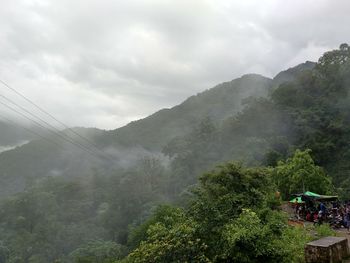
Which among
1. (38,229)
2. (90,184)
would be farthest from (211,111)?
(38,229)

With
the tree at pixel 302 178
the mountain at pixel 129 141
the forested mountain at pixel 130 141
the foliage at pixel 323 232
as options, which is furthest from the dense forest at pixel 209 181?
the mountain at pixel 129 141

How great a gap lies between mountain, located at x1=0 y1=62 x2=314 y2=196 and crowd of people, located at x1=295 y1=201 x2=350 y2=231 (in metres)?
97.1

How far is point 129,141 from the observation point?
146 metres

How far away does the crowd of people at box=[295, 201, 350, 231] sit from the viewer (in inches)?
804

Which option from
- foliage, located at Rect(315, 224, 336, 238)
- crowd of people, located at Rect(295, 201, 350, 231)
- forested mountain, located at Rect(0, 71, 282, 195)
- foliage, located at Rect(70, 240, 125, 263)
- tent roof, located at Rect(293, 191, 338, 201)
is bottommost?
foliage, located at Rect(70, 240, 125, 263)

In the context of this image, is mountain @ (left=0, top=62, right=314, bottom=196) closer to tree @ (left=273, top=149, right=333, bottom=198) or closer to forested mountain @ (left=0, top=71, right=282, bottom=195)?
forested mountain @ (left=0, top=71, right=282, bottom=195)

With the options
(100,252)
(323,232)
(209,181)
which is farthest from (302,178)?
(100,252)

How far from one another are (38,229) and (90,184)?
2378cm

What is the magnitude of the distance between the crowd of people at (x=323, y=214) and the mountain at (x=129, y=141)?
318 feet

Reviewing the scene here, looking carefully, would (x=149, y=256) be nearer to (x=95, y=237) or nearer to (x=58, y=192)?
(x=95, y=237)

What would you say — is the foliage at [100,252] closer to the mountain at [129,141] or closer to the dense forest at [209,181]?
the dense forest at [209,181]

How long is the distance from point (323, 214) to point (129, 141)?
128m

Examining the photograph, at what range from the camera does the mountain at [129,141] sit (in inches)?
5098

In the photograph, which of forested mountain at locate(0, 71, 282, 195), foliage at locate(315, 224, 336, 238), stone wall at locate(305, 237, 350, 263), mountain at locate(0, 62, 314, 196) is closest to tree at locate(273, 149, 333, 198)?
foliage at locate(315, 224, 336, 238)
